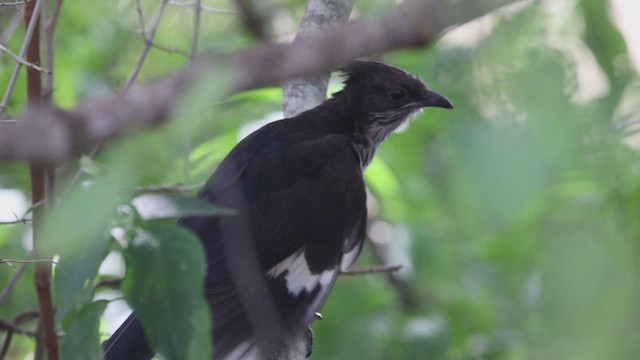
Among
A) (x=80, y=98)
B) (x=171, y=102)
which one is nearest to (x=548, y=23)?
(x=171, y=102)

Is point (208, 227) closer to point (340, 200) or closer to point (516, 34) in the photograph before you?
point (340, 200)

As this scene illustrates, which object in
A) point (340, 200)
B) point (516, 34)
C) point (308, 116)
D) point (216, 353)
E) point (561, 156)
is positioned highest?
point (516, 34)

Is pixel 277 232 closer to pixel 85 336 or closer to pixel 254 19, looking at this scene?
pixel 85 336

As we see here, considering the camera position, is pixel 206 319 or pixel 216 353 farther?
pixel 216 353

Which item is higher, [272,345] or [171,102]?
[171,102]

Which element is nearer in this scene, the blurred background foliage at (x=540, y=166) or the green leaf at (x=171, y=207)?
the blurred background foliage at (x=540, y=166)

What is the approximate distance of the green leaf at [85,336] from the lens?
1.99 metres

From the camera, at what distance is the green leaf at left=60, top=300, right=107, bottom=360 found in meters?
1.99

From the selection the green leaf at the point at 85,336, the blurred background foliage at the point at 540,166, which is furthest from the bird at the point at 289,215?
the blurred background foliage at the point at 540,166

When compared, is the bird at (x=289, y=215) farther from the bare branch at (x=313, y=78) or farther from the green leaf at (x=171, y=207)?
the green leaf at (x=171, y=207)

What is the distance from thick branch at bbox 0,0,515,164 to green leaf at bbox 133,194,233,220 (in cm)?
31

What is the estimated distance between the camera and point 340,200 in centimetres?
334

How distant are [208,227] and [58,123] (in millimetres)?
1879

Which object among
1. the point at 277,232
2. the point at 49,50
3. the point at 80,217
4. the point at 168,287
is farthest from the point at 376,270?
the point at 80,217
